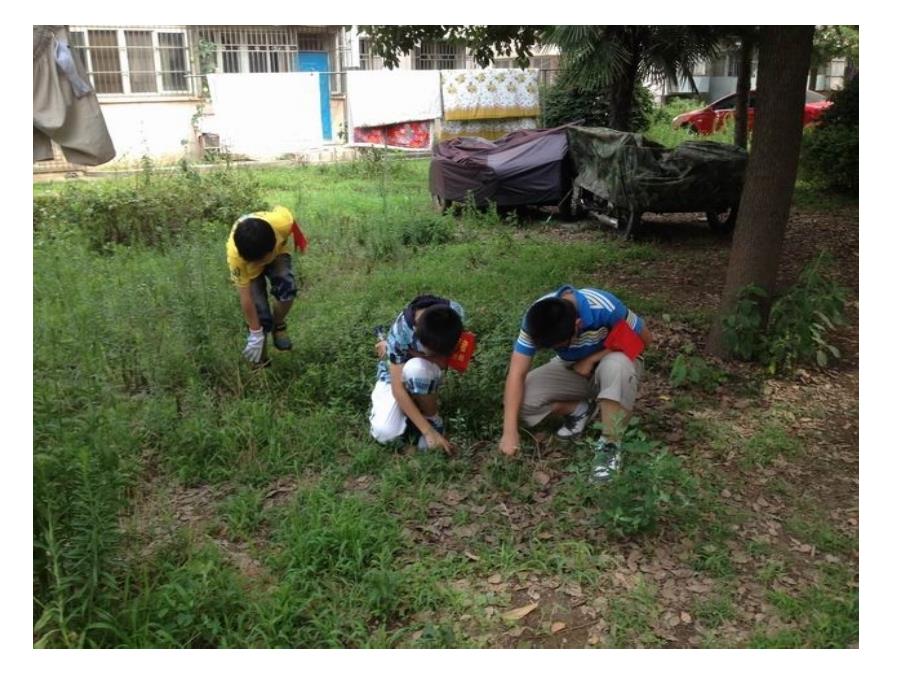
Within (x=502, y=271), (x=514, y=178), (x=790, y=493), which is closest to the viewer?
(x=790, y=493)

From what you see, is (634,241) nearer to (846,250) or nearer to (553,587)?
(846,250)

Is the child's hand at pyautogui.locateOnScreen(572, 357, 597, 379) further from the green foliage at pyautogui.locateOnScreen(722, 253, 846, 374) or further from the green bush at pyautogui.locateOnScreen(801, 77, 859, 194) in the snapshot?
the green bush at pyautogui.locateOnScreen(801, 77, 859, 194)

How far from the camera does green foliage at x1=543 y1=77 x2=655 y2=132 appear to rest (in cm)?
1605

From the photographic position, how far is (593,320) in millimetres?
3547

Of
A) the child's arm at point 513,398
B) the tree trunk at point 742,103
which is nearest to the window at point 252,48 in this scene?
the tree trunk at point 742,103

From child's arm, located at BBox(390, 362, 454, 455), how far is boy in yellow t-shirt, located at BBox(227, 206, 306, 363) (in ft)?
3.96

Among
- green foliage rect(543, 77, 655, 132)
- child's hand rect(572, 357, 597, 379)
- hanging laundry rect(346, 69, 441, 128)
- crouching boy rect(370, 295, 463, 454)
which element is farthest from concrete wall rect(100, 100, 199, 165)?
child's hand rect(572, 357, 597, 379)

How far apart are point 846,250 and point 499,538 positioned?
5.86m

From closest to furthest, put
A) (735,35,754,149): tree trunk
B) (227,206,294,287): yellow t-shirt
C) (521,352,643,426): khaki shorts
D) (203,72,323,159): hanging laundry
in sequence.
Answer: (521,352,643,426): khaki shorts
(227,206,294,287): yellow t-shirt
(735,35,754,149): tree trunk
(203,72,323,159): hanging laundry

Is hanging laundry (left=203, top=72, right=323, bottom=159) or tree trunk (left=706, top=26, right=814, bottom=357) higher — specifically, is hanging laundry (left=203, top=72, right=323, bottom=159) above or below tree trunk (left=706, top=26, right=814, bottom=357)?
above

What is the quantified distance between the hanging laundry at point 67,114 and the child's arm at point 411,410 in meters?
3.83

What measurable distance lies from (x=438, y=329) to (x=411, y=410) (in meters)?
0.47

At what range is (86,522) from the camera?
2520 mm
